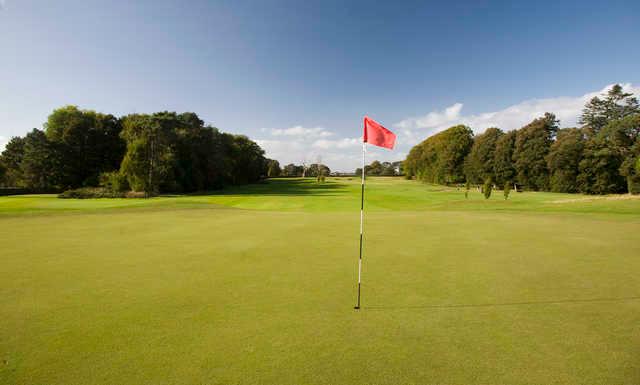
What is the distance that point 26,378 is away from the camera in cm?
383

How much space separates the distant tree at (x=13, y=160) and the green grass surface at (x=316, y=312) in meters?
68.5

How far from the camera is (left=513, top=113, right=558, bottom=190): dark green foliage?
59.1m

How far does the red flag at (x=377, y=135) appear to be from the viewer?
7.56m

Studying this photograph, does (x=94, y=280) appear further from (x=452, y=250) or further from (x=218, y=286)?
(x=452, y=250)

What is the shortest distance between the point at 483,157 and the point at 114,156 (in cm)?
7955

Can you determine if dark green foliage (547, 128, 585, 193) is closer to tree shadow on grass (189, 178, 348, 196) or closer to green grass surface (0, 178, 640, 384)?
tree shadow on grass (189, 178, 348, 196)

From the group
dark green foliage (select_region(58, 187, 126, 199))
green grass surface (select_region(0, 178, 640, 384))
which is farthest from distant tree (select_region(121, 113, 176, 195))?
green grass surface (select_region(0, 178, 640, 384))

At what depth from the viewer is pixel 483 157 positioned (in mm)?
71625

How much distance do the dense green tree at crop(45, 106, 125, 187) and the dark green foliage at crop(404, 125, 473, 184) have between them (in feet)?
264

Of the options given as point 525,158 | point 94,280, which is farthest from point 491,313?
point 525,158

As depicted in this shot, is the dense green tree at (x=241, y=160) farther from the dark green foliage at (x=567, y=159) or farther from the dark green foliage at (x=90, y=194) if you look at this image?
the dark green foliage at (x=567, y=159)

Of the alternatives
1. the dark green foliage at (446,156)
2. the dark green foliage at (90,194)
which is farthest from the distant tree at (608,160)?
the dark green foliage at (90,194)

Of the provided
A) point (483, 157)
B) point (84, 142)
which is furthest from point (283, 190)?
point (483, 157)

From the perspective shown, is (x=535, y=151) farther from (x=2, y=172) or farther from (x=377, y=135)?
(x=2, y=172)
